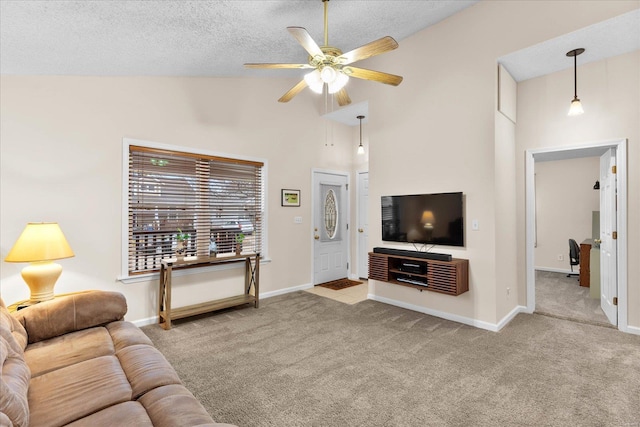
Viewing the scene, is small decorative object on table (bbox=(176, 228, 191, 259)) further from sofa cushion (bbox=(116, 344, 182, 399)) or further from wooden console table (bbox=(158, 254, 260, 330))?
sofa cushion (bbox=(116, 344, 182, 399))

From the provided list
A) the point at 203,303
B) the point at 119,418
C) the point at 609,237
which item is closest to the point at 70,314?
the point at 119,418

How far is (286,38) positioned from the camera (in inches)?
131

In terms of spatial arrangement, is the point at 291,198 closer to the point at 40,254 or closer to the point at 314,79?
the point at 314,79

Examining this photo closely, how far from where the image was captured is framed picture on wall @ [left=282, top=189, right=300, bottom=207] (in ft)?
16.1

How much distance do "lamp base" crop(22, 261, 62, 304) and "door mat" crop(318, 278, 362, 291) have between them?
3.65 metres

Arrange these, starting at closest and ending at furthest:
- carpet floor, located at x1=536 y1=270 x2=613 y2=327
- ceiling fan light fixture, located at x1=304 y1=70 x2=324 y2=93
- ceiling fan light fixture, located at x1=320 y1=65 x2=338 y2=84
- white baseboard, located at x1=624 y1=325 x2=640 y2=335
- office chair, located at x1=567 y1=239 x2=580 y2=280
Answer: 1. ceiling fan light fixture, located at x1=320 y1=65 x2=338 y2=84
2. ceiling fan light fixture, located at x1=304 y1=70 x2=324 y2=93
3. white baseboard, located at x1=624 y1=325 x2=640 y2=335
4. carpet floor, located at x1=536 y1=270 x2=613 y2=327
5. office chair, located at x1=567 y1=239 x2=580 y2=280

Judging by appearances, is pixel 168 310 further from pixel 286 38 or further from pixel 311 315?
pixel 286 38

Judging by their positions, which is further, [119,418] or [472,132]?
[472,132]

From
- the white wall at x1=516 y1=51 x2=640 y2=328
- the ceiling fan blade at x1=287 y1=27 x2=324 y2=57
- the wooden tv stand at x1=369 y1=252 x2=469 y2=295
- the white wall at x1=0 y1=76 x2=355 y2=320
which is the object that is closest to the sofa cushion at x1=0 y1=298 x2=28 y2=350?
the white wall at x1=0 y1=76 x2=355 y2=320

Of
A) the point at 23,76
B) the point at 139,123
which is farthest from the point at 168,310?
the point at 23,76

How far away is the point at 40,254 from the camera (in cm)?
261

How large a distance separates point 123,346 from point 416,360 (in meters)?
2.29

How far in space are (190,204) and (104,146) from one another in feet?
3.58

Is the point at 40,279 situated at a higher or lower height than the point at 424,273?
higher
